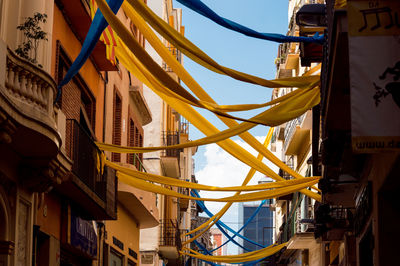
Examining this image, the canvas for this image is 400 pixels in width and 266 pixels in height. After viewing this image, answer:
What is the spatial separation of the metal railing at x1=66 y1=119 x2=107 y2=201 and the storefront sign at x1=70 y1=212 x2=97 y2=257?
0.65 metres

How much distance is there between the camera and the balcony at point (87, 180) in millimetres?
14164

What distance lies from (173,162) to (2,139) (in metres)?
22.1

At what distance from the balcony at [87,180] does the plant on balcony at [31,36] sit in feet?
7.34

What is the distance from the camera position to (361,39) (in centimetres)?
636

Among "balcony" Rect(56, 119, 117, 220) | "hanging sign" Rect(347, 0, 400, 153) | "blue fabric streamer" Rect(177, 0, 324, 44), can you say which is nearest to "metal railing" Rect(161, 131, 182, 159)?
"balcony" Rect(56, 119, 117, 220)

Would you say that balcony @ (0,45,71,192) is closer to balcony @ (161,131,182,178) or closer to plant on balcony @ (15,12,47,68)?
plant on balcony @ (15,12,47,68)

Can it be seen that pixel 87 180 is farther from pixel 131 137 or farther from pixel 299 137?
pixel 299 137

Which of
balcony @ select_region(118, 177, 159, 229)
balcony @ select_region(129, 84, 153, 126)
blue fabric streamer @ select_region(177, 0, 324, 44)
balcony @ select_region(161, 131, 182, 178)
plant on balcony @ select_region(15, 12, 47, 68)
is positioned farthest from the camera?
balcony @ select_region(161, 131, 182, 178)

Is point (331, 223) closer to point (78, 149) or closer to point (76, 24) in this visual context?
point (78, 149)

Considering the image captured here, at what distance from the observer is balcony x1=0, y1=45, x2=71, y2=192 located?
33.1 feet

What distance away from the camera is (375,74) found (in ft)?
20.7

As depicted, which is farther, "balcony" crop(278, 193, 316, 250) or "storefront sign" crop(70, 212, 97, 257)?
"balcony" crop(278, 193, 316, 250)

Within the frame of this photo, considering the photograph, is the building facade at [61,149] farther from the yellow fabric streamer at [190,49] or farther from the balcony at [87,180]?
the yellow fabric streamer at [190,49]

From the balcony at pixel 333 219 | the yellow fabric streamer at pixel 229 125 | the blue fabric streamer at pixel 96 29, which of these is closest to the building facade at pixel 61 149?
the blue fabric streamer at pixel 96 29
